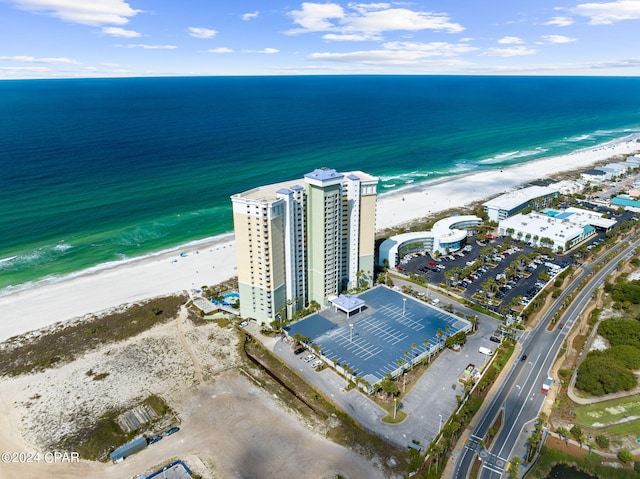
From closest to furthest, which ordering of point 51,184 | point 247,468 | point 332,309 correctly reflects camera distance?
point 247,468
point 332,309
point 51,184

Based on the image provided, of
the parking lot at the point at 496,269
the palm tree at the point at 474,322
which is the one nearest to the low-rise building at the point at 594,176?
the parking lot at the point at 496,269

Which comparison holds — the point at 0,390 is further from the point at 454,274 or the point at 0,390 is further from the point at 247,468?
the point at 454,274

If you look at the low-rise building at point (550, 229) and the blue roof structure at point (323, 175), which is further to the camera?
the low-rise building at point (550, 229)

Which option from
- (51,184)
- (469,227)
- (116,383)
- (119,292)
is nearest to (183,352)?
(116,383)

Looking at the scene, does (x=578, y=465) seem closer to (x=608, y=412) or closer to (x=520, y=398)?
(x=520, y=398)

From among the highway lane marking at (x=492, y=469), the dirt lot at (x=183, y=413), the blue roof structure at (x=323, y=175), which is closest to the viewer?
the highway lane marking at (x=492, y=469)

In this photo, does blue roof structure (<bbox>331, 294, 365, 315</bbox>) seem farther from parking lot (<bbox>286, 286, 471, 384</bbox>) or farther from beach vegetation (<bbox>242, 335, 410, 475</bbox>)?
beach vegetation (<bbox>242, 335, 410, 475</bbox>)

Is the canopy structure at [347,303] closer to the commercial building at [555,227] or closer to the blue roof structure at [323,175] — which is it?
the blue roof structure at [323,175]
